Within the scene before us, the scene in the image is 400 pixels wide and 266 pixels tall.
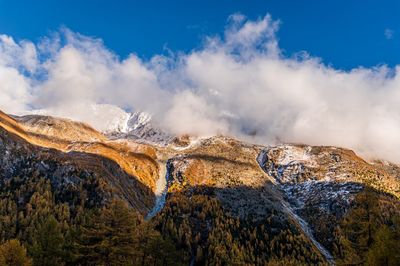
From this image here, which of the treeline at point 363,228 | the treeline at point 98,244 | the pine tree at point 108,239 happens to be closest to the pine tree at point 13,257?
the treeline at point 98,244

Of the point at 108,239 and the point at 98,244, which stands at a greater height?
the point at 108,239

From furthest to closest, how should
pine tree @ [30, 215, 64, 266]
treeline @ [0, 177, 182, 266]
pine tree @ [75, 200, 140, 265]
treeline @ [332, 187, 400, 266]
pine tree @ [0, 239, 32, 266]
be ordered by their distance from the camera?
pine tree @ [30, 215, 64, 266] < pine tree @ [0, 239, 32, 266] < treeline @ [332, 187, 400, 266] < treeline @ [0, 177, 182, 266] < pine tree @ [75, 200, 140, 265]

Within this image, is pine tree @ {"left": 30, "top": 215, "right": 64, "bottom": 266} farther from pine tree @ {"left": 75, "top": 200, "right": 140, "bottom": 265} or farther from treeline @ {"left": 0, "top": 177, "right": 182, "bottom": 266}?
pine tree @ {"left": 75, "top": 200, "right": 140, "bottom": 265}

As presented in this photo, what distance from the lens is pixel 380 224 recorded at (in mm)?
42062

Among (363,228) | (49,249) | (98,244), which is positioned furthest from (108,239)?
(363,228)

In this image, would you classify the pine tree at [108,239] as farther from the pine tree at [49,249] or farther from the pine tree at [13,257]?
the pine tree at [13,257]

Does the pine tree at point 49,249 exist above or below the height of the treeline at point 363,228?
below

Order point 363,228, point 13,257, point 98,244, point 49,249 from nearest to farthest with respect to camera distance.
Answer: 1. point 98,244
2. point 363,228
3. point 49,249
4. point 13,257

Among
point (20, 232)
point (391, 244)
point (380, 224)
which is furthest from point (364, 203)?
point (20, 232)

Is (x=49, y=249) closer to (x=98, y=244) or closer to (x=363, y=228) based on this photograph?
(x=98, y=244)

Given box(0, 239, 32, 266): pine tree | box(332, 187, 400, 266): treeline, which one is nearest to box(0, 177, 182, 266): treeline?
box(0, 239, 32, 266): pine tree

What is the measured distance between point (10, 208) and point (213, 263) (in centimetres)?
11050

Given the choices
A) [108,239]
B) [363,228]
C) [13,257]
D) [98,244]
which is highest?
[363,228]

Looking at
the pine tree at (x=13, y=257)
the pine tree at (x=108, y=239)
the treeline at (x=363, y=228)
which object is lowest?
the pine tree at (x=13, y=257)
